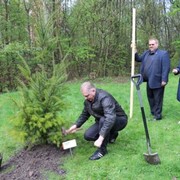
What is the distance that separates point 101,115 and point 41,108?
2.94ft

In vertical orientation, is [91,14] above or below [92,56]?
above

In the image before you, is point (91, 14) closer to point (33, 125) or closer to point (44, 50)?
point (44, 50)

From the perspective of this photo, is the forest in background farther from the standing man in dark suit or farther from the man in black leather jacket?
the man in black leather jacket

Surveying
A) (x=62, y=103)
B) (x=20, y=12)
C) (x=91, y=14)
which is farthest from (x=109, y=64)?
(x=62, y=103)

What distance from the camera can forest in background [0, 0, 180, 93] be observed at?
41.4ft

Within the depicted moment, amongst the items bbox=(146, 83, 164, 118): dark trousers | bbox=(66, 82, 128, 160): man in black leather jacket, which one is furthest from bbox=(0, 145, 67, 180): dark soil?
bbox=(146, 83, 164, 118): dark trousers

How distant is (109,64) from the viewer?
47.9 ft

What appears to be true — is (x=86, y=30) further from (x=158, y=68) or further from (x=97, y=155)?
(x=97, y=155)

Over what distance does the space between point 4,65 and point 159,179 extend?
9322 mm

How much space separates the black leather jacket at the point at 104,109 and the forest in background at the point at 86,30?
24.8ft

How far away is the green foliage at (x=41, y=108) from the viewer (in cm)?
456

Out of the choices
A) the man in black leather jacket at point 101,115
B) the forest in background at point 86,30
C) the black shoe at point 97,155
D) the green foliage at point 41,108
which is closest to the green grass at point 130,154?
the black shoe at point 97,155

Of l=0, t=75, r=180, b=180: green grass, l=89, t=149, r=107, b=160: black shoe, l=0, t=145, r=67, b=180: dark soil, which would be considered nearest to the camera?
l=0, t=75, r=180, b=180: green grass

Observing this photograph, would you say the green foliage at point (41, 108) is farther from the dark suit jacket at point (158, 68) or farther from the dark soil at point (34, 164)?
the dark suit jacket at point (158, 68)
